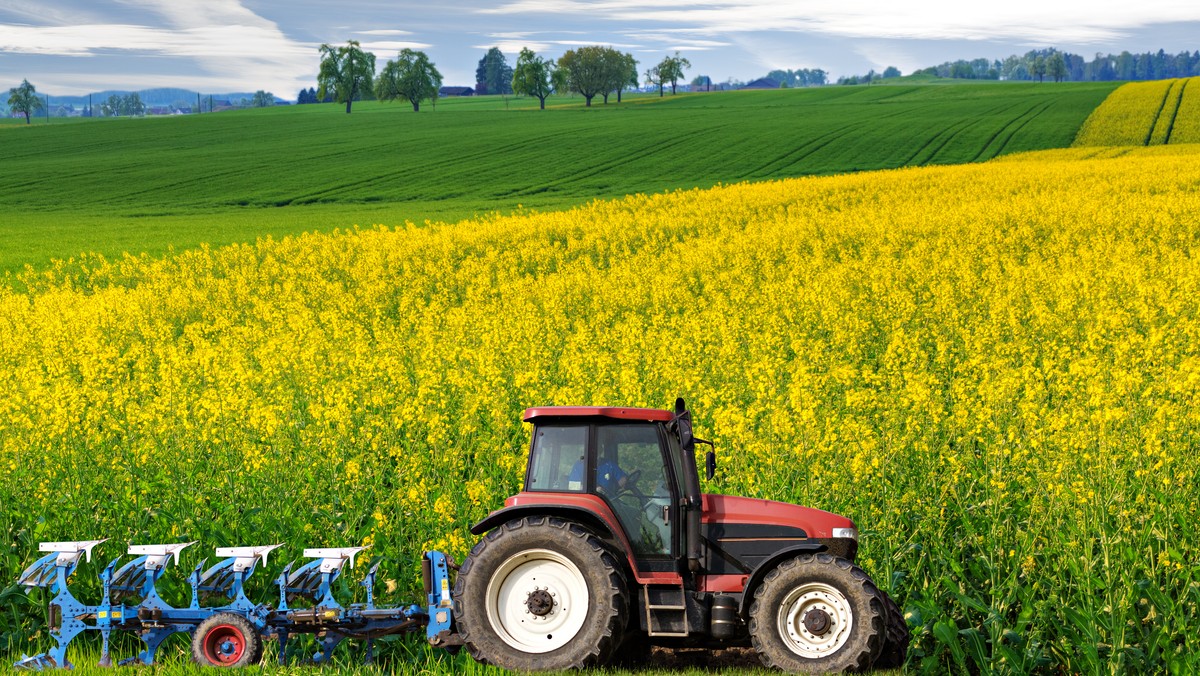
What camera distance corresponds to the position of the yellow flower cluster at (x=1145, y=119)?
2692 inches

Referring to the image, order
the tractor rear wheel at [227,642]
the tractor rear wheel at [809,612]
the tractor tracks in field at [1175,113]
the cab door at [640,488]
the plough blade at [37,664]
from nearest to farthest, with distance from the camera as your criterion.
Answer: the tractor rear wheel at [809,612] → the cab door at [640,488] → the tractor rear wheel at [227,642] → the plough blade at [37,664] → the tractor tracks in field at [1175,113]

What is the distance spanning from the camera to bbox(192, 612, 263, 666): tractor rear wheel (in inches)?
256

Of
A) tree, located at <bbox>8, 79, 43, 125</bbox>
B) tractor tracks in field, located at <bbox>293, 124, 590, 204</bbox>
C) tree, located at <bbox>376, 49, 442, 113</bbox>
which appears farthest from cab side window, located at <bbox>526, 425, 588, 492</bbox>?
tree, located at <bbox>8, 79, 43, 125</bbox>

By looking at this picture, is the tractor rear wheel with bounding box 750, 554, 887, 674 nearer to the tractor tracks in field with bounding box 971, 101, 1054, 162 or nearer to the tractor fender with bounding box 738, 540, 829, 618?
the tractor fender with bounding box 738, 540, 829, 618

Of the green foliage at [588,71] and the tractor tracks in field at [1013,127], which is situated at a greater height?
the green foliage at [588,71]

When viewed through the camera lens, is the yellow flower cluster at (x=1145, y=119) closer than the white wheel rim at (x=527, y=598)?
No

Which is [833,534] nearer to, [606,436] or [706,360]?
[606,436]

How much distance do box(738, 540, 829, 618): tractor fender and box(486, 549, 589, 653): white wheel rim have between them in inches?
34.9

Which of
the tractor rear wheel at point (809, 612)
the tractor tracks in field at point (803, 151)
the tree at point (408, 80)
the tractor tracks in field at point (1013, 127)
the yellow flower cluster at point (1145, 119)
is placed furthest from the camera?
the tree at point (408, 80)

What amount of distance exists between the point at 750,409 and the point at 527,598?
12.9 feet

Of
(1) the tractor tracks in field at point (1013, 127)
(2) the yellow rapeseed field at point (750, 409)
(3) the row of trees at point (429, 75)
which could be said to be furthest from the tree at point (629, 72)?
(2) the yellow rapeseed field at point (750, 409)

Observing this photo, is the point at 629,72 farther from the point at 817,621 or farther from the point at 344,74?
the point at 817,621

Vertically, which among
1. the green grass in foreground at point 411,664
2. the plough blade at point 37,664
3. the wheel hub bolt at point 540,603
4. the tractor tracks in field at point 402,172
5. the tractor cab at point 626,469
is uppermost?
the tractor tracks in field at point 402,172

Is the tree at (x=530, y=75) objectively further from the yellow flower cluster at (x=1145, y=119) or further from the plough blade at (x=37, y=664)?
the plough blade at (x=37, y=664)
